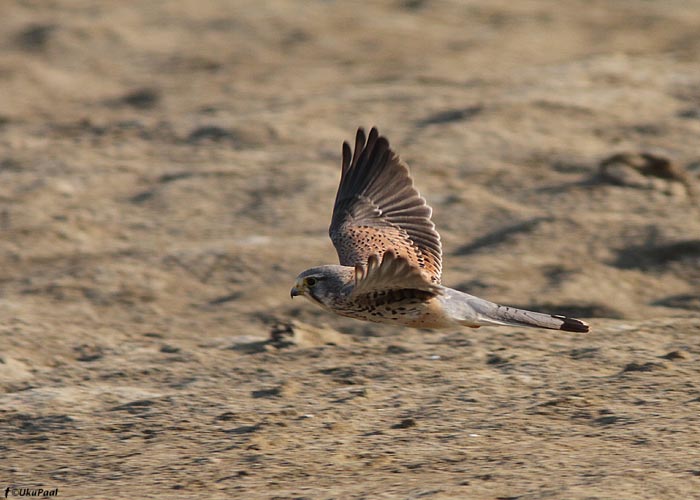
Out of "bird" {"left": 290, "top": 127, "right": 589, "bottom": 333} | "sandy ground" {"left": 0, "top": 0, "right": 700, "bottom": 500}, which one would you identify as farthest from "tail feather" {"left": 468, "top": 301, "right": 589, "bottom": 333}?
"sandy ground" {"left": 0, "top": 0, "right": 700, "bottom": 500}

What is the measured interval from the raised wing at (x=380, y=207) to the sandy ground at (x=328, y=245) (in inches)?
21.2

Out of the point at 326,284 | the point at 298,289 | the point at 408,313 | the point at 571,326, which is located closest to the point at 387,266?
the point at 408,313

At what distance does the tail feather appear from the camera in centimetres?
461

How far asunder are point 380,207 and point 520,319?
1248 millimetres

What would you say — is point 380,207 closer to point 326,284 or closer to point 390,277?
point 326,284

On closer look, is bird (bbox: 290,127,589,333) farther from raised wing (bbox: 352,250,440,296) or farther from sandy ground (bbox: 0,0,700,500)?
sandy ground (bbox: 0,0,700,500)

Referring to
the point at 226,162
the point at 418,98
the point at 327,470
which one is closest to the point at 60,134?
the point at 226,162

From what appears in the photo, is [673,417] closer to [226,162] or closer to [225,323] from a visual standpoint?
[225,323]

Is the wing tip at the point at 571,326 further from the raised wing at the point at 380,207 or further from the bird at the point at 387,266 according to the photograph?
the raised wing at the point at 380,207

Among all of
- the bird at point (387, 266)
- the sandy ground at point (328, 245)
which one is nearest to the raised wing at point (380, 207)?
the bird at point (387, 266)

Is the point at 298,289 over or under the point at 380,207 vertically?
under

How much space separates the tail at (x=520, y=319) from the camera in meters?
4.61

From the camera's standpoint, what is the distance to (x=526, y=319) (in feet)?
15.2

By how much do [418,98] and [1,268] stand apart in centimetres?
399
